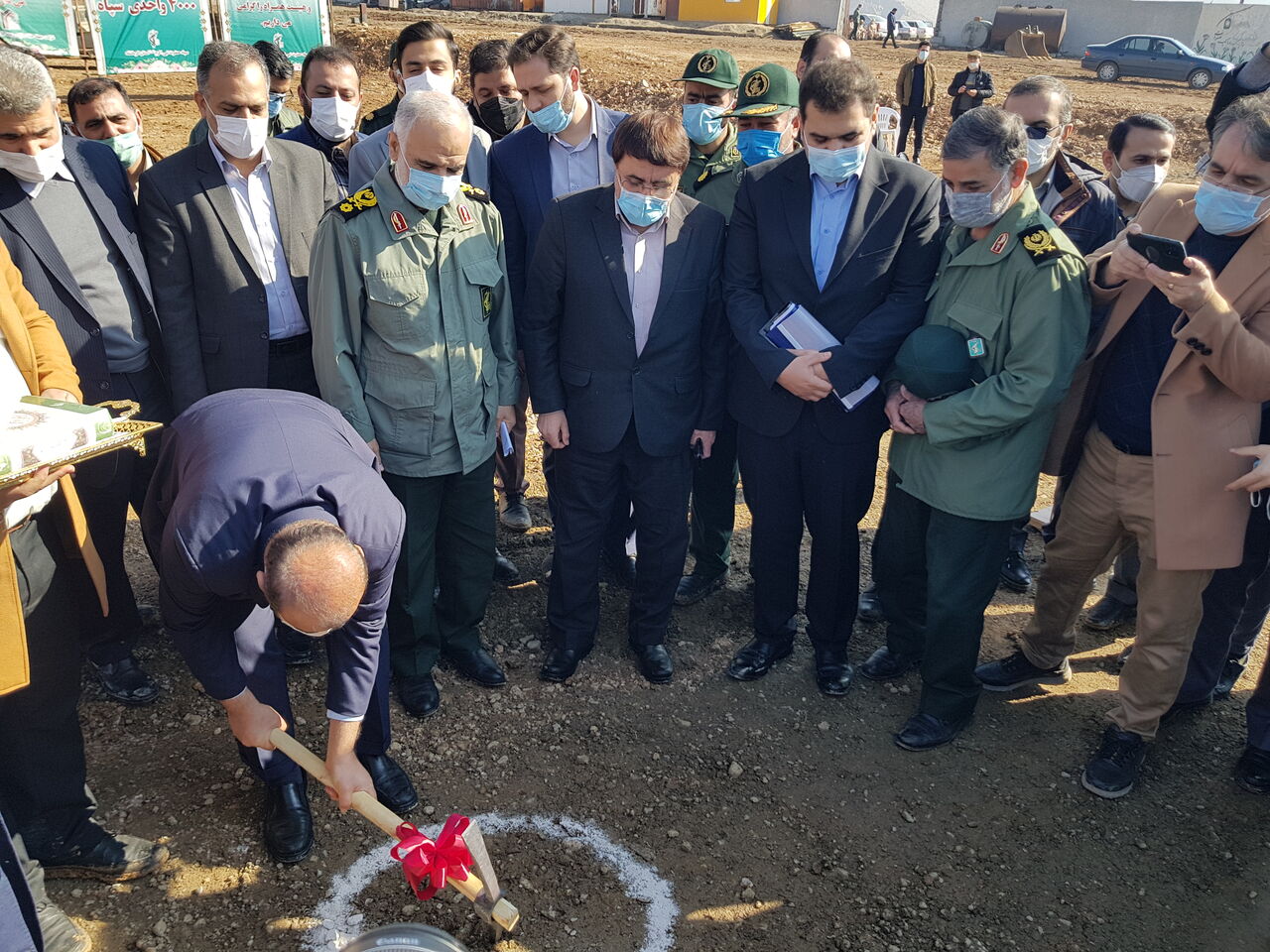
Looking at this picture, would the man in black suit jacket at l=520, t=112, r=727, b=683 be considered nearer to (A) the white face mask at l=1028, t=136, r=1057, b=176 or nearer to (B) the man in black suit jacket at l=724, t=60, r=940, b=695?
(B) the man in black suit jacket at l=724, t=60, r=940, b=695

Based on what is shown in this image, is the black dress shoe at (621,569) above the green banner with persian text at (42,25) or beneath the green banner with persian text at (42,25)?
beneath

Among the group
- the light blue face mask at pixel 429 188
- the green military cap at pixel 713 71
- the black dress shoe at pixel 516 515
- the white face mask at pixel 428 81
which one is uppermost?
the green military cap at pixel 713 71

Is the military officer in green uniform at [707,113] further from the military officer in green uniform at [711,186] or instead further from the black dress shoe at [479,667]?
the black dress shoe at [479,667]

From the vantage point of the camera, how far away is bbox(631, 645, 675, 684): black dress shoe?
4141mm

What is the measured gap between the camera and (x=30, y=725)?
9.71 ft

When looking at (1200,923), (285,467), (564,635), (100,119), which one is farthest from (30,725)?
(1200,923)

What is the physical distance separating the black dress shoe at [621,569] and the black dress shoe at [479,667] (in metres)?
0.91

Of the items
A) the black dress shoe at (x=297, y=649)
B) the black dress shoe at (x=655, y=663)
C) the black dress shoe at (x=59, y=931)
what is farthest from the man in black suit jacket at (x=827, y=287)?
the black dress shoe at (x=59, y=931)

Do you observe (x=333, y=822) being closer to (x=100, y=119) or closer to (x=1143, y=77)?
(x=100, y=119)

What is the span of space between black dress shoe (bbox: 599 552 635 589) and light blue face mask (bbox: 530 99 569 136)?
6.68 feet

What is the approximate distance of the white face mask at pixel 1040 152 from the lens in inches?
170

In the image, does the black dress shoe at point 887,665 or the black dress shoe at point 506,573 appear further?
the black dress shoe at point 506,573

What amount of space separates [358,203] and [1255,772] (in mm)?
3920

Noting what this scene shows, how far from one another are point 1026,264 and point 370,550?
2.33 metres
